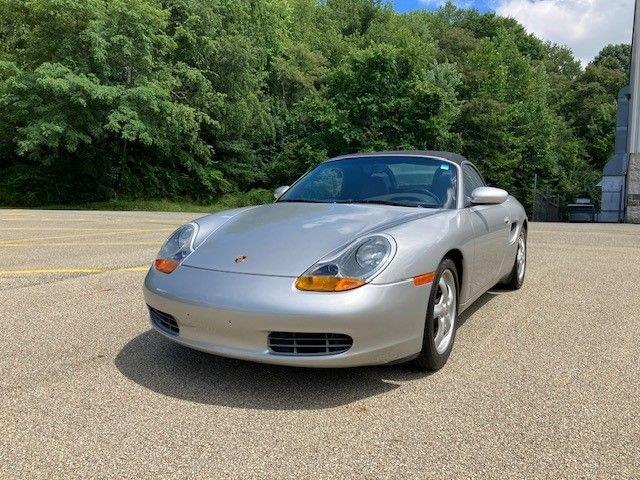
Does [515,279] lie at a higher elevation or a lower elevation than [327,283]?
lower

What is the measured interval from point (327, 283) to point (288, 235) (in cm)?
55

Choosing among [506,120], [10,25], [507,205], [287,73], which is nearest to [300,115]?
[287,73]

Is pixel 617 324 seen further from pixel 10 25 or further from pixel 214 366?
pixel 10 25

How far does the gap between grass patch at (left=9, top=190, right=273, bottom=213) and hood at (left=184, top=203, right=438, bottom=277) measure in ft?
76.0

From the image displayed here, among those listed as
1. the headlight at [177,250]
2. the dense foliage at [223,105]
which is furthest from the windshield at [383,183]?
the dense foliage at [223,105]

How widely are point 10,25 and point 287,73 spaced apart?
1640cm

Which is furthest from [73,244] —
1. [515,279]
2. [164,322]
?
[515,279]

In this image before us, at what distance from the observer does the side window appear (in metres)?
4.14

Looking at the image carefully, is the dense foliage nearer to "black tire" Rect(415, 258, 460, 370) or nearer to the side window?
the side window

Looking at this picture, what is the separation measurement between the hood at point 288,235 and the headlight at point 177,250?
0.08 metres

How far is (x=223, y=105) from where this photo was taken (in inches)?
1158

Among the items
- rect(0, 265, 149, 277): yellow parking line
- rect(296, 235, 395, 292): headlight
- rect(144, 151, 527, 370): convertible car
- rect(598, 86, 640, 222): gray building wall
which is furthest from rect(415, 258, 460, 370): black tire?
rect(598, 86, 640, 222): gray building wall

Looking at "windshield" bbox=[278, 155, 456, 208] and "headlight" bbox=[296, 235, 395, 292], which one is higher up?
"windshield" bbox=[278, 155, 456, 208]

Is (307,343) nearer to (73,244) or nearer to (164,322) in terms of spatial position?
(164,322)
